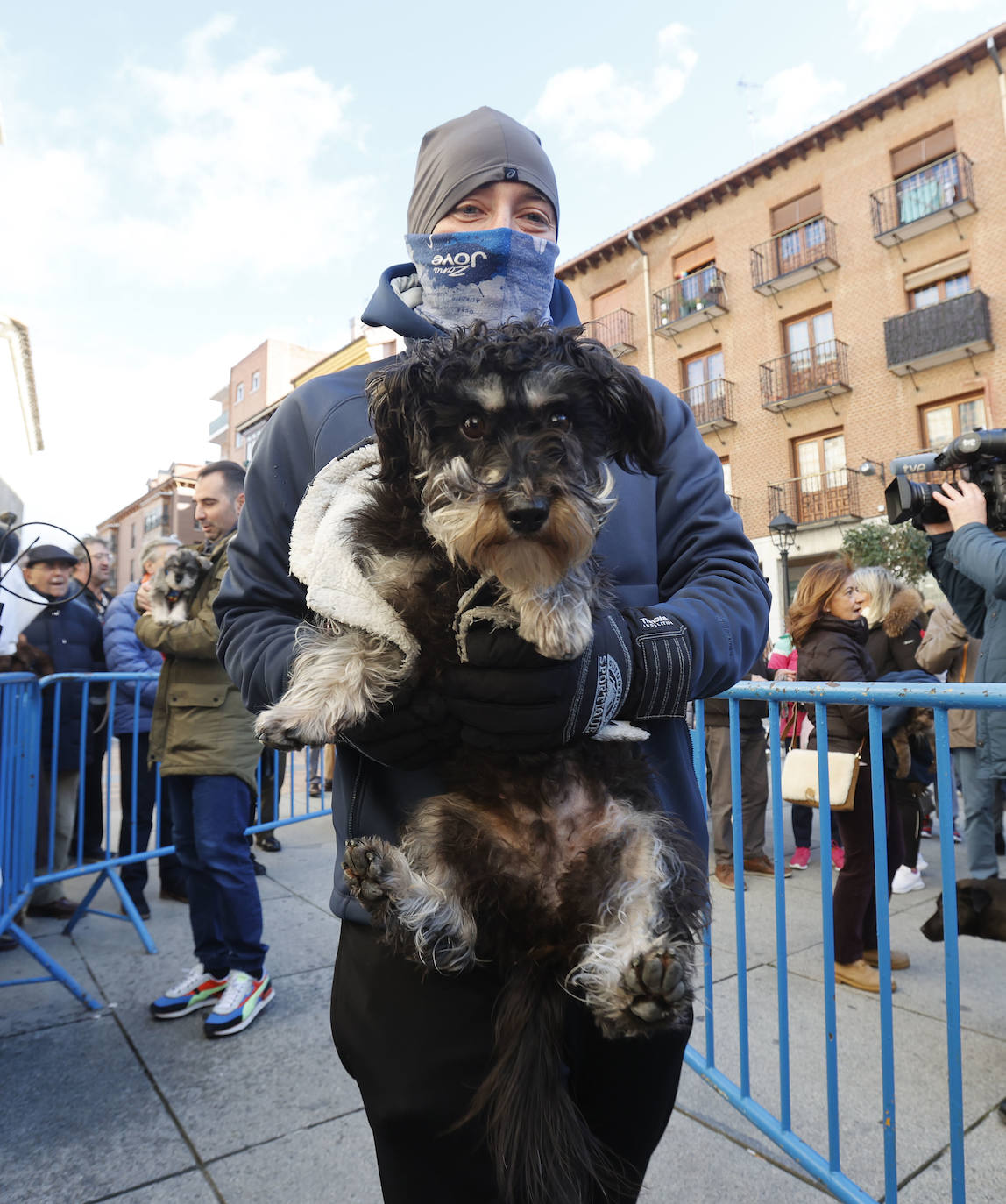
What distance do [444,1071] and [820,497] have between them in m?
25.5

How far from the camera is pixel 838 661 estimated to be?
17.1ft

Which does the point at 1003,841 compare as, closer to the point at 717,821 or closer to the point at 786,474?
the point at 717,821

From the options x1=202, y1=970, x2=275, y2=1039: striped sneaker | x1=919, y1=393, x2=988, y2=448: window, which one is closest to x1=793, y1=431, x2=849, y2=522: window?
x1=919, y1=393, x2=988, y2=448: window

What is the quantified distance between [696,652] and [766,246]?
1124 inches

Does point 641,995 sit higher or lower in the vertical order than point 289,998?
higher

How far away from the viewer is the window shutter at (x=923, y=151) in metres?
22.4

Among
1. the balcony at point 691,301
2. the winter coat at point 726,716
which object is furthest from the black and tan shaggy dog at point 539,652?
the balcony at point 691,301

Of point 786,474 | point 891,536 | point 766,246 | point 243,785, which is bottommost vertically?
point 243,785

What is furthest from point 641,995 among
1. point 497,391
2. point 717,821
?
point 717,821

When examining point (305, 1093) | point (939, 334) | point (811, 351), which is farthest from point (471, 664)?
point (811, 351)

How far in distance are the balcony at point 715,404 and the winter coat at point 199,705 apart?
24.0m

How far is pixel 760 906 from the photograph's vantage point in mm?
5539

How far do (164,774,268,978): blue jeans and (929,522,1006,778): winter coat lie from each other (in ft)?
12.8

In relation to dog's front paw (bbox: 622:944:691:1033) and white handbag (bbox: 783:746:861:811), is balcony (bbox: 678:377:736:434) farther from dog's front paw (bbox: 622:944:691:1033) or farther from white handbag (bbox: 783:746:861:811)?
dog's front paw (bbox: 622:944:691:1033)
